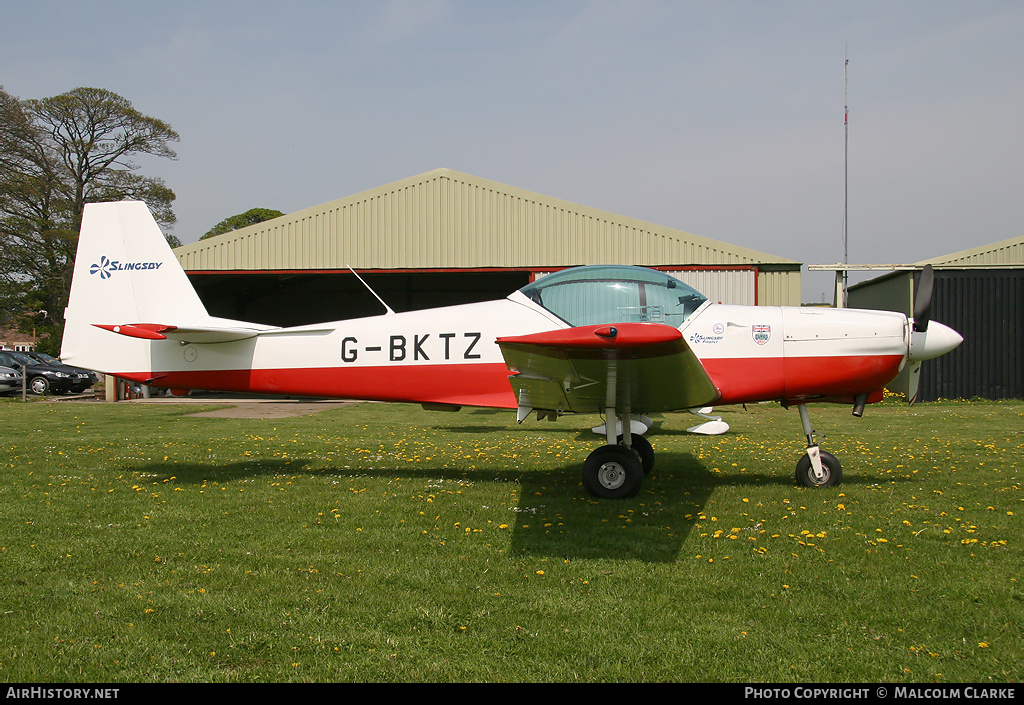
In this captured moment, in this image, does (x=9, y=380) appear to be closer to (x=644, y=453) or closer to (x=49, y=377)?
(x=49, y=377)

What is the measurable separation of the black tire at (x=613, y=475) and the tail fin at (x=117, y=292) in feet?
16.0

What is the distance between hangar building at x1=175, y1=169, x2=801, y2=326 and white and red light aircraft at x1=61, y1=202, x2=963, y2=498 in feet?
39.6

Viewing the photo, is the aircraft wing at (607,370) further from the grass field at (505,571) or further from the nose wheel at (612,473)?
the grass field at (505,571)

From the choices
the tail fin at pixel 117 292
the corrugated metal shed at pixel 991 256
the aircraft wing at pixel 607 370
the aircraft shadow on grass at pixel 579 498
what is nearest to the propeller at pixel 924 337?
the aircraft shadow on grass at pixel 579 498

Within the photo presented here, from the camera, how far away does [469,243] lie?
2150 cm

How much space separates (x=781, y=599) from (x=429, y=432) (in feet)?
31.4

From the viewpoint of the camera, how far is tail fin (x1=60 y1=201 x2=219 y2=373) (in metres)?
8.12

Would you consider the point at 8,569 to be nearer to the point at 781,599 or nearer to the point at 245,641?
the point at 245,641

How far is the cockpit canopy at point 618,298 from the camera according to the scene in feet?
22.7

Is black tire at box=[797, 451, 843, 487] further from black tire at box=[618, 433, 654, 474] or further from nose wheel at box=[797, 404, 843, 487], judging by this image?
black tire at box=[618, 433, 654, 474]

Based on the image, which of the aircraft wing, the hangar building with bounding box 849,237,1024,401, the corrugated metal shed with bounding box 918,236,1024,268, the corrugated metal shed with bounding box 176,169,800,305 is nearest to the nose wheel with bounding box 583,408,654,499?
the aircraft wing

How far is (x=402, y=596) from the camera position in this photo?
13.5 ft

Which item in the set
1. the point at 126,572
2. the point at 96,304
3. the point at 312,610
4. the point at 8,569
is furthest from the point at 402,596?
the point at 96,304

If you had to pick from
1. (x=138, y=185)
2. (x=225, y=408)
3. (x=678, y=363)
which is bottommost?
(x=225, y=408)
